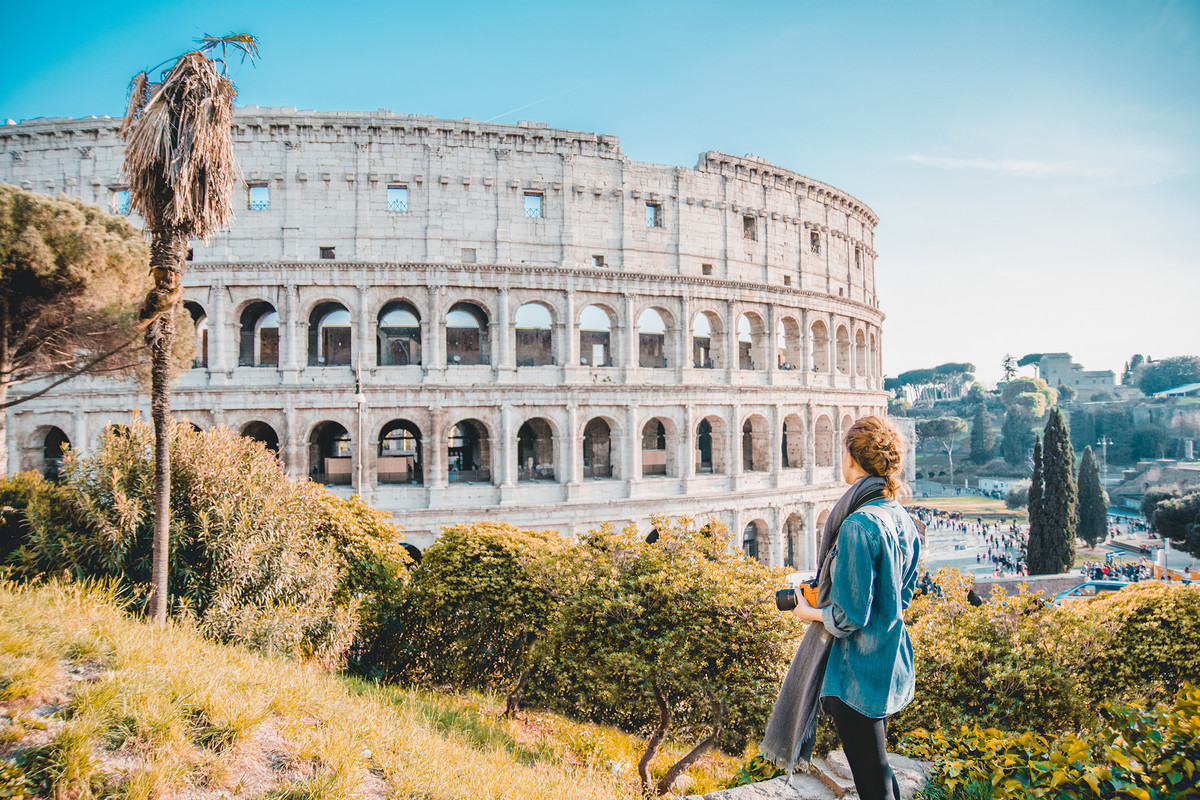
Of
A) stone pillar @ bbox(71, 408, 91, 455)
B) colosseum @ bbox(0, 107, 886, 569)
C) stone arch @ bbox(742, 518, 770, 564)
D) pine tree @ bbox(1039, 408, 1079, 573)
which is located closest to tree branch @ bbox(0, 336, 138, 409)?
colosseum @ bbox(0, 107, 886, 569)

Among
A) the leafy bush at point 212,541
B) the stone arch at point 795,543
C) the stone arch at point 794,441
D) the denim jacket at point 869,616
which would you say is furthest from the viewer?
the stone arch at point 794,441

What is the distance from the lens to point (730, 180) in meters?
21.7

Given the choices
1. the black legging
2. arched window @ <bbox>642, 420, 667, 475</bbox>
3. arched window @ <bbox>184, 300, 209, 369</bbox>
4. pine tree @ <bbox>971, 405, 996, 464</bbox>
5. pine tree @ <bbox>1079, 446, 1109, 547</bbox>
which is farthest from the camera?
pine tree @ <bbox>971, 405, 996, 464</bbox>

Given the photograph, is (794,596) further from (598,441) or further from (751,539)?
(751,539)

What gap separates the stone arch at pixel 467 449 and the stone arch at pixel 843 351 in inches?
605

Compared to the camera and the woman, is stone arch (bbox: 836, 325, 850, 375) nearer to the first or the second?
the woman

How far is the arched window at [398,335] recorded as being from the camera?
65.4ft

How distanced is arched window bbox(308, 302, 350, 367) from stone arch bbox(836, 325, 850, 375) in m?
19.5

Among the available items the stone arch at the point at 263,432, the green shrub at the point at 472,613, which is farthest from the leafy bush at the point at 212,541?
the stone arch at the point at 263,432

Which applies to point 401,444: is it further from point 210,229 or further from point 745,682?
point 745,682

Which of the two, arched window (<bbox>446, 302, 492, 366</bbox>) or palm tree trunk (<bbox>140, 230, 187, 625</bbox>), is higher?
arched window (<bbox>446, 302, 492, 366</bbox>)

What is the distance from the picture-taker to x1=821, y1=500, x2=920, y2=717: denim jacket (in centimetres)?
283

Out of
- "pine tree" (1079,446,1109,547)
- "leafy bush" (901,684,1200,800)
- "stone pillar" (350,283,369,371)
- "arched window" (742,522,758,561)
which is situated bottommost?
"pine tree" (1079,446,1109,547)

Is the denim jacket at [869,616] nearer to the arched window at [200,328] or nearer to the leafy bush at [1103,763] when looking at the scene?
the leafy bush at [1103,763]
